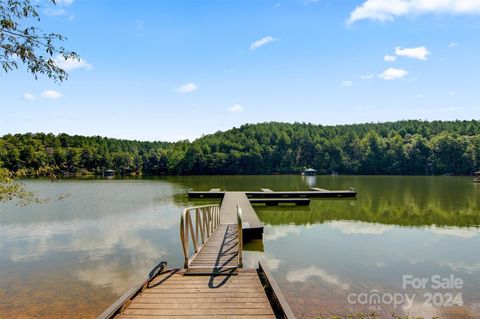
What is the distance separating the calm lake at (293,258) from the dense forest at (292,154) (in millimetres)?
72069

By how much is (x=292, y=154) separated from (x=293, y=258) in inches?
3511

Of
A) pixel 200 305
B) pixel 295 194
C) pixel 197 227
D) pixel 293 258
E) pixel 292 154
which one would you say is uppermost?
pixel 292 154

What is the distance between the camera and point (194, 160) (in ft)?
300

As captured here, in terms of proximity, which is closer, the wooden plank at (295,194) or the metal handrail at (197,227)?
the metal handrail at (197,227)

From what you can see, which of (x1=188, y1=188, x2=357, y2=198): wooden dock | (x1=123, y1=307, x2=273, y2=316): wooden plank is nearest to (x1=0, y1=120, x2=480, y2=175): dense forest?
(x1=188, y1=188, x2=357, y2=198): wooden dock

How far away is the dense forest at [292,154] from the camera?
85375 mm

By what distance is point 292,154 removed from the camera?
99.0m

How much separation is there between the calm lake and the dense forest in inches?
2837

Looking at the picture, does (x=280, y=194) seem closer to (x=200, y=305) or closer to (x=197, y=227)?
(x=197, y=227)

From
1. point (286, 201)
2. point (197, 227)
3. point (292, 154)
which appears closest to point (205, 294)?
point (197, 227)

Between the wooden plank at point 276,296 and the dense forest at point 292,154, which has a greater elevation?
the dense forest at point 292,154

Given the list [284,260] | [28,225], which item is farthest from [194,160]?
[284,260]

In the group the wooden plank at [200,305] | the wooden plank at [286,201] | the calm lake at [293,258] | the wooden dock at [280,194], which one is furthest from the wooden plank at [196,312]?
the wooden dock at [280,194]

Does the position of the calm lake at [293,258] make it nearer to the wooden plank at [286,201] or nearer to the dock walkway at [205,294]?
the dock walkway at [205,294]
